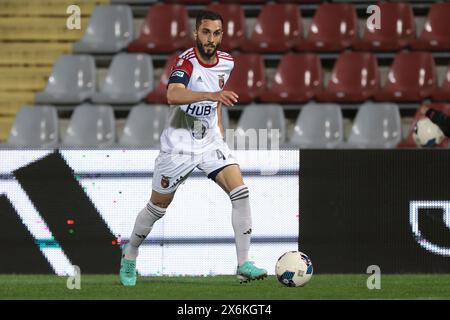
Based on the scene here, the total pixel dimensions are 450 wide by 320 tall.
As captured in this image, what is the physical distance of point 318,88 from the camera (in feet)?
43.1

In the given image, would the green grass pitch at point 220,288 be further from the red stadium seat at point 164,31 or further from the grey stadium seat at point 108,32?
the grey stadium seat at point 108,32

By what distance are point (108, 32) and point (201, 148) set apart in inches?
208

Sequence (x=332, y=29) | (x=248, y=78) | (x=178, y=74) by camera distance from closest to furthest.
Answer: (x=178, y=74)
(x=248, y=78)
(x=332, y=29)

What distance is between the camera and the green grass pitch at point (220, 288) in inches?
318

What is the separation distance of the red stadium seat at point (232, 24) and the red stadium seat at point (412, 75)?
5.97 feet

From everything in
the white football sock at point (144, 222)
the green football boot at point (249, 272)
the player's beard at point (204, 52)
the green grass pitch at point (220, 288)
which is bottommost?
the green grass pitch at point (220, 288)

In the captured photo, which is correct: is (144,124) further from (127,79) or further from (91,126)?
(127,79)

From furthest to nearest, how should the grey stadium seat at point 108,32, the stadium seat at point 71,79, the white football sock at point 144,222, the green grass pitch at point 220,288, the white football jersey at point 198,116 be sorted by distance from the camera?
the grey stadium seat at point 108,32
the stadium seat at point 71,79
the white football sock at point 144,222
the white football jersey at point 198,116
the green grass pitch at point 220,288

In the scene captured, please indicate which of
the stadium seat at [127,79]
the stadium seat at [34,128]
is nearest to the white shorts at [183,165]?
the stadium seat at [34,128]

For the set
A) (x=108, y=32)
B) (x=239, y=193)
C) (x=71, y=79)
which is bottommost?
(x=239, y=193)

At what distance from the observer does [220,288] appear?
877 centimetres

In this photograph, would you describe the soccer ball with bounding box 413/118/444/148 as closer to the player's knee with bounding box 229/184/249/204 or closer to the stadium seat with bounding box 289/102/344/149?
the stadium seat with bounding box 289/102/344/149

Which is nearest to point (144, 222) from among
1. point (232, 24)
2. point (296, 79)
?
point (296, 79)

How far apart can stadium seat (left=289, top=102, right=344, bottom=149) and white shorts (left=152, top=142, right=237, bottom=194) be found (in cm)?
358
